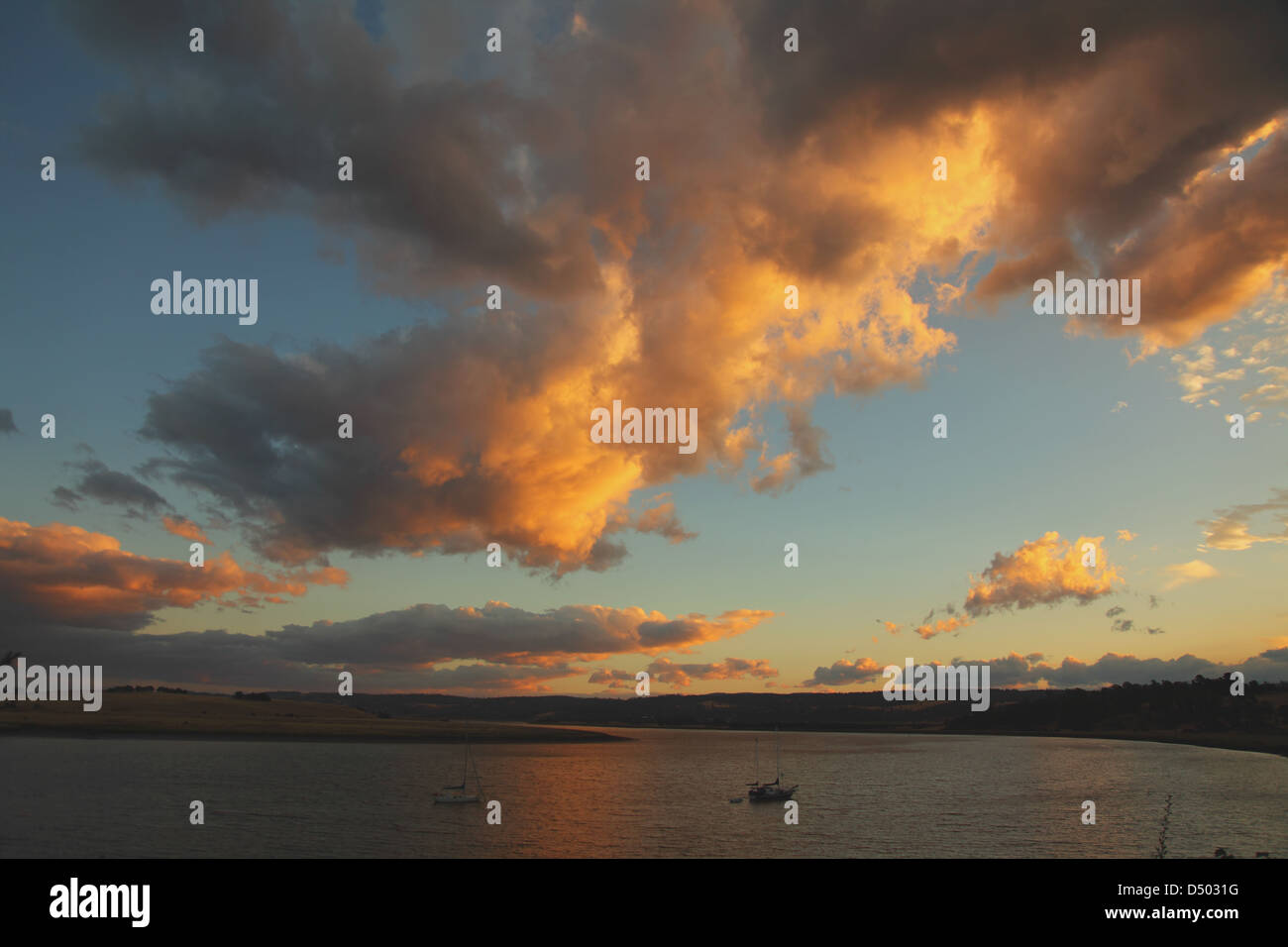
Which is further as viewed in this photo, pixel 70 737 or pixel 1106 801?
pixel 70 737

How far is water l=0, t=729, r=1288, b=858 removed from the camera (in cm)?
6341

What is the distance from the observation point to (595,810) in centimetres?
8788

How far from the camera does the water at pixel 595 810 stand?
6341 centimetres

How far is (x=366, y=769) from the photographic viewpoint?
132 meters
